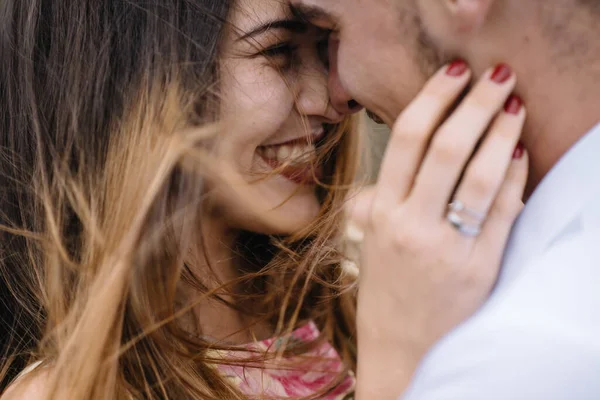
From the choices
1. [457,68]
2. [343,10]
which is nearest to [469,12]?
[457,68]

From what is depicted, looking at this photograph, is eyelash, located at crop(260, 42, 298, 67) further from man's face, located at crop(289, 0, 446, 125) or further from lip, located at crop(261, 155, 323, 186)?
lip, located at crop(261, 155, 323, 186)

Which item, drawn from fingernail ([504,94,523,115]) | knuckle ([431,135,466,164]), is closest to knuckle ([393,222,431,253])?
knuckle ([431,135,466,164])

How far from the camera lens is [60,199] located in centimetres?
150

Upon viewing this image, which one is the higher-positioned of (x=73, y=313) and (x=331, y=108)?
(x=331, y=108)

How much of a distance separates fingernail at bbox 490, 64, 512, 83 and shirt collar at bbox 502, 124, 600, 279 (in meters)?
0.15

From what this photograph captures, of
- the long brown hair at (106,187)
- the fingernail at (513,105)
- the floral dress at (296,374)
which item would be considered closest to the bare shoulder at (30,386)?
the long brown hair at (106,187)

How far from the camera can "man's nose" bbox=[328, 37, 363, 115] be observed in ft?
5.08

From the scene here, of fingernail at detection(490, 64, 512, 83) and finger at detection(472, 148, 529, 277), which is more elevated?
fingernail at detection(490, 64, 512, 83)

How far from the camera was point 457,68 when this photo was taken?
1116 millimetres

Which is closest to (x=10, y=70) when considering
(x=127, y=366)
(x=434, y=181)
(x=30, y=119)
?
(x=30, y=119)

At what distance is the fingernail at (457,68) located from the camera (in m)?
1.11

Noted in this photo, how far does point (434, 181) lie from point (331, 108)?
665mm

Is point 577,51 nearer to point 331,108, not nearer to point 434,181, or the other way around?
point 434,181

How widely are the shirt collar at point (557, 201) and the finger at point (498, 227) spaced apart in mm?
12
